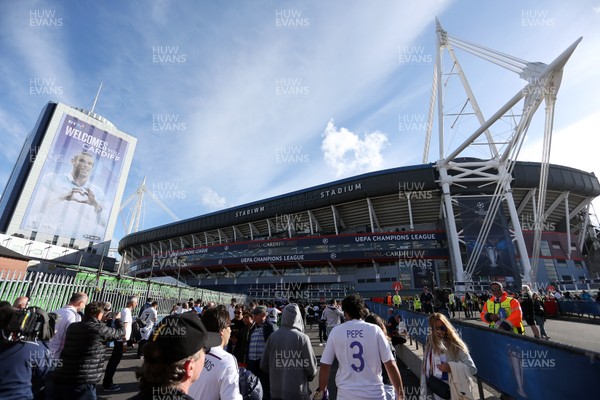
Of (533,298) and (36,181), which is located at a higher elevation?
(36,181)

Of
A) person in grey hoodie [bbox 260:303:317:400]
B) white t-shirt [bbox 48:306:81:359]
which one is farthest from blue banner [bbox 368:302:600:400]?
white t-shirt [bbox 48:306:81:359]

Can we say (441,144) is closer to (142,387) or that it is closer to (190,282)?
(142,387)

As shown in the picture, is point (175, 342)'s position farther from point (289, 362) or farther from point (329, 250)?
point (329, 250)

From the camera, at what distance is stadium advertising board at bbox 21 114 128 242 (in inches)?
2173

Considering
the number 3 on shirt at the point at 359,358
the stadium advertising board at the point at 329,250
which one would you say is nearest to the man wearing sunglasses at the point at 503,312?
the number 3 on shirt at the point at 359,358

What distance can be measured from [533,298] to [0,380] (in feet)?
42.1

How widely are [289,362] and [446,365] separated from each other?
180 centimetres

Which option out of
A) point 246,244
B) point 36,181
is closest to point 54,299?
point 246,244

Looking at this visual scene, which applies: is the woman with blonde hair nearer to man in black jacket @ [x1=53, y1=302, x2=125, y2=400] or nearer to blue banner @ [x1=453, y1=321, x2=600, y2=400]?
blue banner @ [x1=453, y1=321, x2=600, y2=400]

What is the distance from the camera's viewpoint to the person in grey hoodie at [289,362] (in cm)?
320

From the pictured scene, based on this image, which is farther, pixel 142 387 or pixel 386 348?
pixel 386 348

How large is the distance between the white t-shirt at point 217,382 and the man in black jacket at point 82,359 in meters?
1.84

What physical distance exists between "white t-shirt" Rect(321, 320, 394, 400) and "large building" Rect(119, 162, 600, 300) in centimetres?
2973

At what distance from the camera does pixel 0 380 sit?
2482mm
